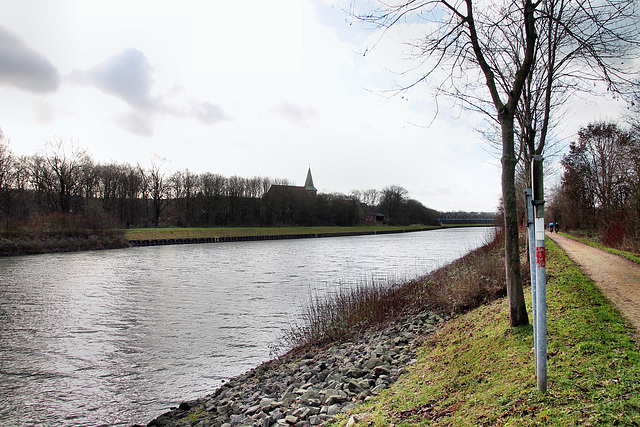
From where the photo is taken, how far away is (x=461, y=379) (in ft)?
16.5

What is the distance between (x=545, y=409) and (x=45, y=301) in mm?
17834

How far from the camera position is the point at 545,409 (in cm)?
367

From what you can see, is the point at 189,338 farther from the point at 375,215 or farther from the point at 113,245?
the point at 375,215

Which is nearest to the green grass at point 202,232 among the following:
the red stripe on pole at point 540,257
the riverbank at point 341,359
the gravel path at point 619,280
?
the riverbank at point 341,359

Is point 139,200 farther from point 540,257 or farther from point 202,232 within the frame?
point 540,257

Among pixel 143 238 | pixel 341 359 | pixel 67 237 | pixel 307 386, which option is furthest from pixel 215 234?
pixel 307 386

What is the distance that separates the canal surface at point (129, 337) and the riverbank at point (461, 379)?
1.36m

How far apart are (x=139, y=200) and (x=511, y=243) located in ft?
257

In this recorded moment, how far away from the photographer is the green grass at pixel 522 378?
363cm

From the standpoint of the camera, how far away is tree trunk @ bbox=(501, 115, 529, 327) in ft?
20.5

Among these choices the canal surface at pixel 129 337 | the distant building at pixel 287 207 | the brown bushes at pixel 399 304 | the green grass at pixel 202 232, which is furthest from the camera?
the distant building at pixel 287 207

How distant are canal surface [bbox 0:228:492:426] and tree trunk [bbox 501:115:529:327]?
18.5 feet

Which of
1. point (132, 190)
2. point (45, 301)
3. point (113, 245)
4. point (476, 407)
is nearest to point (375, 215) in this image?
point (132, 190)

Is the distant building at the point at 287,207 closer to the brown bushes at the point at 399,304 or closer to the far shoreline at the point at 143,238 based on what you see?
the far shoreline at the point at 143,238
